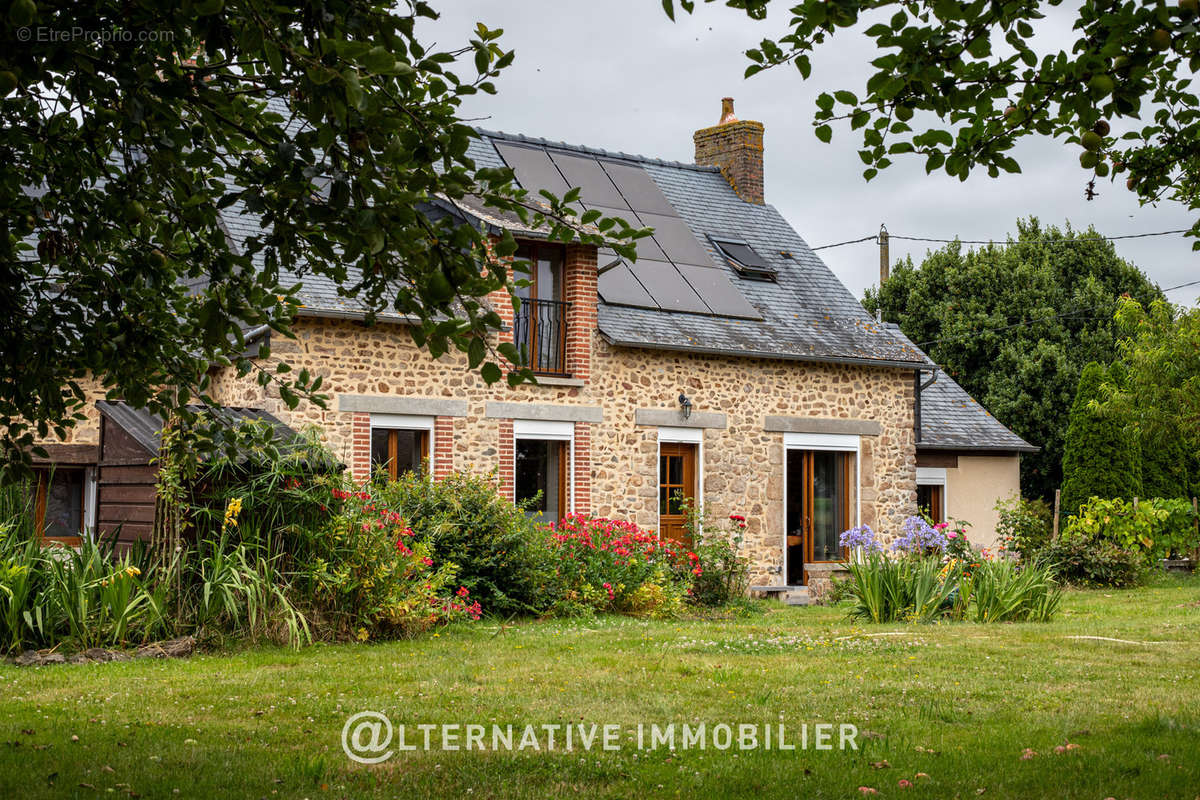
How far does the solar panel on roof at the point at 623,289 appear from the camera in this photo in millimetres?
15602

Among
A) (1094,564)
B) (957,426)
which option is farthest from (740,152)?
(1094,564)

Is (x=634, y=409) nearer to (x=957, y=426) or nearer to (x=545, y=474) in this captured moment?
(x=545, y=474)

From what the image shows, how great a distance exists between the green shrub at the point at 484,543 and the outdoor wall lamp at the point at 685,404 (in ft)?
13.5

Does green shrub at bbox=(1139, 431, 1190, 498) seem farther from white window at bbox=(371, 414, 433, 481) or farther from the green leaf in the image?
the green leaf

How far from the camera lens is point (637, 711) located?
6266 mm

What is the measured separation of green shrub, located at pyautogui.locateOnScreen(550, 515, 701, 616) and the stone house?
5.42ft

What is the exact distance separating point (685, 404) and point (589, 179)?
A: 4075 millimetres

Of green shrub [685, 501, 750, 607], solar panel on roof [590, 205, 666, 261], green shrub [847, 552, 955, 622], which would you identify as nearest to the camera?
green shrub [847, 552, 955, 622]

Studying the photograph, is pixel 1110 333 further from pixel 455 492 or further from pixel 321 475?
pixel 321 475

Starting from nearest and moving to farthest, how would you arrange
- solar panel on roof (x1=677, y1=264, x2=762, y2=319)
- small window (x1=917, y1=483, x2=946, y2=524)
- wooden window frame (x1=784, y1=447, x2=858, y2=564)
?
1. solar panel on roof (x1=677, y1=264, x2=762, y2=319)
2. wooden window frame (x1=784, y1=447, x2=858, y2=564)
3. small window (x1=917, y1=483, x2=946, y2=524)

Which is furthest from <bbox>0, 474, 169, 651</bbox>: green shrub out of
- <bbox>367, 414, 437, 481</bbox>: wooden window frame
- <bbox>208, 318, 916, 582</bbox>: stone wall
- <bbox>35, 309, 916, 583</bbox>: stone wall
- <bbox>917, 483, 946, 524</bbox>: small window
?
<bbox>917, 483, 946, 524</bbox>: small window

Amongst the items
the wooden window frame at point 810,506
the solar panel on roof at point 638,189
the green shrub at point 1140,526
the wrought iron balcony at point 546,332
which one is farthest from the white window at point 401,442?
the green shrub at point 1140,526

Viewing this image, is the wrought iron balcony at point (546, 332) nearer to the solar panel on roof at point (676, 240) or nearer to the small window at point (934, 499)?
the solar panel on roof at point (676, 240)

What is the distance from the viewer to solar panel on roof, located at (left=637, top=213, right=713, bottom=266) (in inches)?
675
